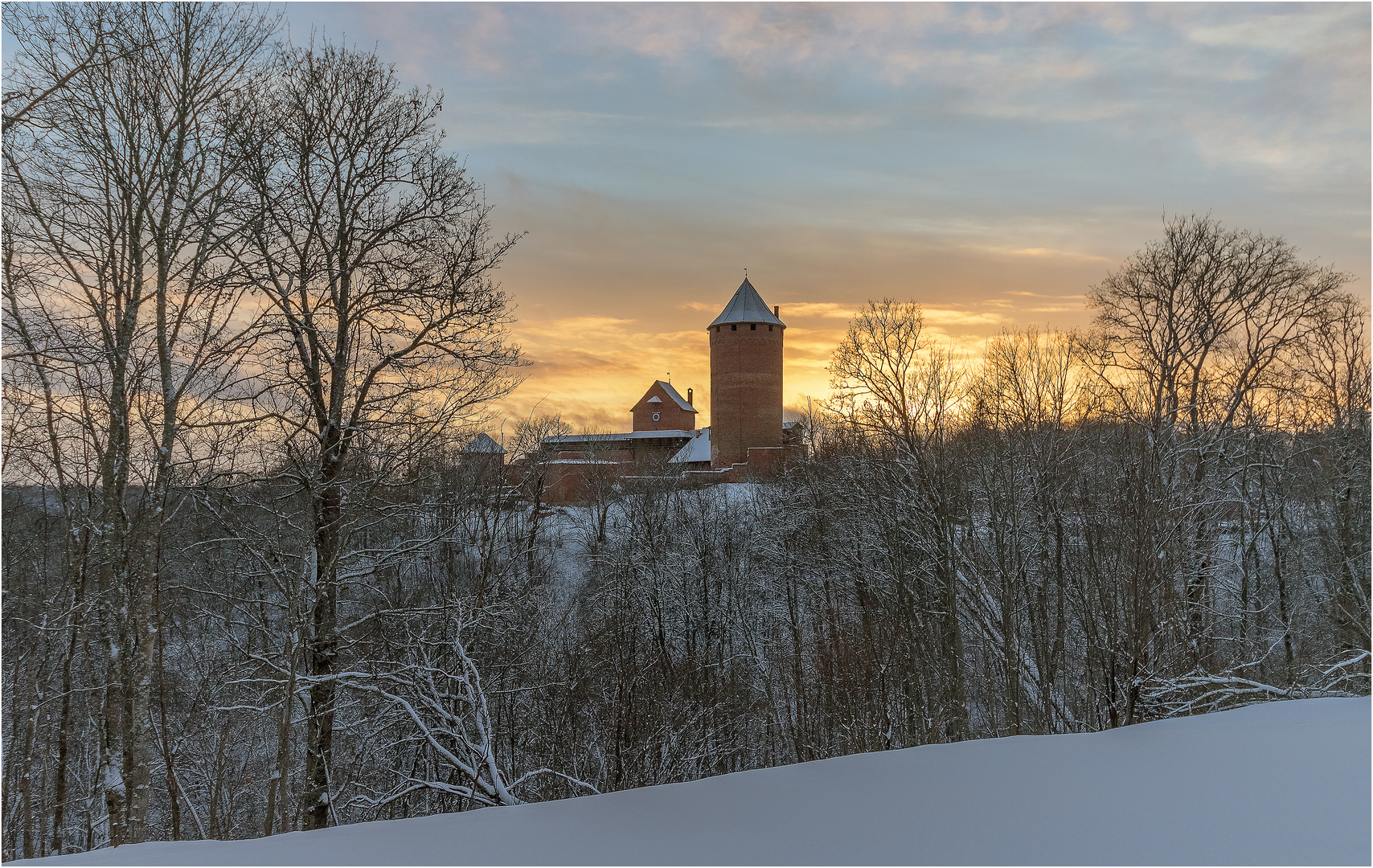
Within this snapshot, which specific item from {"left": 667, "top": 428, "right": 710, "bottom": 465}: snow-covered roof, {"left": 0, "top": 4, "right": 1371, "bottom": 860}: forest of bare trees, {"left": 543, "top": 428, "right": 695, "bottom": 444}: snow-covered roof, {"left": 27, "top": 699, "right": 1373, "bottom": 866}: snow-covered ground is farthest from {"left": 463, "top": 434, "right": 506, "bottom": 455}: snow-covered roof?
{"left": 667, "top": 428, "right": 710, "bottom": 465}: snow-covered roof

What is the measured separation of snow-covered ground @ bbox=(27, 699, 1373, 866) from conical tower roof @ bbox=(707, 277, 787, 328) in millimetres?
39006

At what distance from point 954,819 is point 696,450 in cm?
4190

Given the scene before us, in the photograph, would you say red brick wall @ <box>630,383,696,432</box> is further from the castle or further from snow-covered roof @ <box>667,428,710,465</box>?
the castle

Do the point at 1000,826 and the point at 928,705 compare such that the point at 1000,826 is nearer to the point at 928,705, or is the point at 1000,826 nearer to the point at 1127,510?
the point at 1127,510

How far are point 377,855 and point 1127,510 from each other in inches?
481

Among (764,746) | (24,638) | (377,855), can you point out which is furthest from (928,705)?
(24,638)

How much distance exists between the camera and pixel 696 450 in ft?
151

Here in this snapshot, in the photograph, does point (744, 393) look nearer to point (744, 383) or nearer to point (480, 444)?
point (744, 383)

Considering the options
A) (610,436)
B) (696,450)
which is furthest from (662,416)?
(696,450)

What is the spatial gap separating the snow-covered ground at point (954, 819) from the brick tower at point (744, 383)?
37.2m

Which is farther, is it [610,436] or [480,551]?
[610,436]

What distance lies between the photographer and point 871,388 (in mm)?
16531

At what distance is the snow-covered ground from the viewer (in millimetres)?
3818

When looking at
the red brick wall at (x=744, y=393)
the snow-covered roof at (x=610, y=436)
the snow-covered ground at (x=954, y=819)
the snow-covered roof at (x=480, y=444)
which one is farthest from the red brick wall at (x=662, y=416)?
the snow-covered ground at (x=954, y=819)
